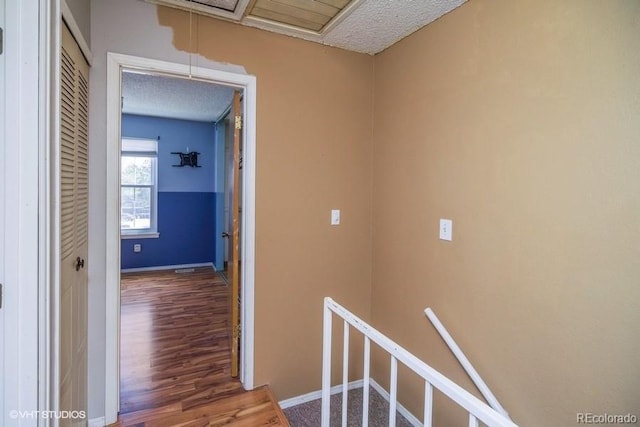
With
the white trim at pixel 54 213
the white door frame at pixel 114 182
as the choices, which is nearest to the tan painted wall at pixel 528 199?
the white door frame at pixel 114 182

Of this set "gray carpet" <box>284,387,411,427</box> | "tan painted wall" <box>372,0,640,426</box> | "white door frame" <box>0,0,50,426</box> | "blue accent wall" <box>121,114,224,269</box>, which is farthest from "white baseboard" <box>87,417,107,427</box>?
"blue accent wall" <box>121,114,224,269</box>

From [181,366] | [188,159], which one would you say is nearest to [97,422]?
[181,366]

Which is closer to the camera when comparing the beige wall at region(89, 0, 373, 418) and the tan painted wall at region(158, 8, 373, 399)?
the beige wall at region(89, 0, 373, 418)

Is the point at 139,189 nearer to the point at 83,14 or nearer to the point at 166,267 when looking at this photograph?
the point at 166,267

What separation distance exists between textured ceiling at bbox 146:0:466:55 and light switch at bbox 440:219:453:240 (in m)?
1.18

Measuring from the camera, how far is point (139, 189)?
207 inches

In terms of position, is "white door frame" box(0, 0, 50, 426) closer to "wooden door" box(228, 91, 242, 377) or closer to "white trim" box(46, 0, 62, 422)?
"white trim" box(46, 0, 62, 422)

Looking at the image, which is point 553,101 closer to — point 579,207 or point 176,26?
point 579,207

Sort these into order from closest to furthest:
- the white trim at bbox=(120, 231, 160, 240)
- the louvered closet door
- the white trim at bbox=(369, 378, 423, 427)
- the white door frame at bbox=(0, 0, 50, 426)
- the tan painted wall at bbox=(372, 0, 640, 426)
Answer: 1. the white door frame at bbox=(0, 0, 50, 426)
2. the tan painted wall at bbox=(372, 0, 640, 426)
3. the louvered closet door
4. the white trim at bbox=(369, 378, 423, 427)
5. the white trim at bbox=(120, 231, 160, 240)

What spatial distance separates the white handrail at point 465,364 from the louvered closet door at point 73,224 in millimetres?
1767

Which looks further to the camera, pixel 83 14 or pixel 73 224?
pixel 83 14

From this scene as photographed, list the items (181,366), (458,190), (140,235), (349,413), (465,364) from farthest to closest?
(140,235), (181,366), (349,413), (458,190), (465,364)

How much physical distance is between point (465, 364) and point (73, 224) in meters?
2.00

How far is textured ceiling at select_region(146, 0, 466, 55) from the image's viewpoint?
69.0 inches
